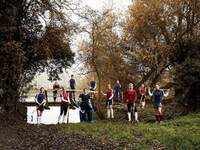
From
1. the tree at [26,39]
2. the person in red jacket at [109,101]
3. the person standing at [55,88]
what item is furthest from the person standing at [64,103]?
the person standing at [55,88]

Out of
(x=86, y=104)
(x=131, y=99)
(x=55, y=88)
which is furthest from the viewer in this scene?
(x=55, y=88)

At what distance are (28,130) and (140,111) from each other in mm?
12716

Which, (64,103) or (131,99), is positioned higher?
(131,99)

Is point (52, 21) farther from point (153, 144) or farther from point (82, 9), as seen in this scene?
point (153, 144)

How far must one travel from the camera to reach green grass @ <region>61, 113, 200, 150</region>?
23.5 meters

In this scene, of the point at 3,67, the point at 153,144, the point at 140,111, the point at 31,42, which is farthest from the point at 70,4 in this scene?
the point at 153,144

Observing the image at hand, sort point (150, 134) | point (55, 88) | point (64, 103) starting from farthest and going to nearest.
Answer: point (55, 88) → point (64, 103) → point (150, 134)

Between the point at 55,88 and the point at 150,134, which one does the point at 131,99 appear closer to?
the point at 150,134

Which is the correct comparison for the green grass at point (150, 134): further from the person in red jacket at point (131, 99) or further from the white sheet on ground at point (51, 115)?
the white sheet on ground at point (51, 115)

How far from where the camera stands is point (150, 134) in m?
25.8

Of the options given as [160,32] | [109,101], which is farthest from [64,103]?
[160,32]

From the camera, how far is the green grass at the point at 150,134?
23.5 metres

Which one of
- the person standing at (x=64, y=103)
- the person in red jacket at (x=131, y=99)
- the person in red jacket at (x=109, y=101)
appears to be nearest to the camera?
the person standing at (x=64, y=103)

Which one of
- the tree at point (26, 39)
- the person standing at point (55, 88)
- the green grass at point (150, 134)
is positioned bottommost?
the green grass at point (150, 134)
